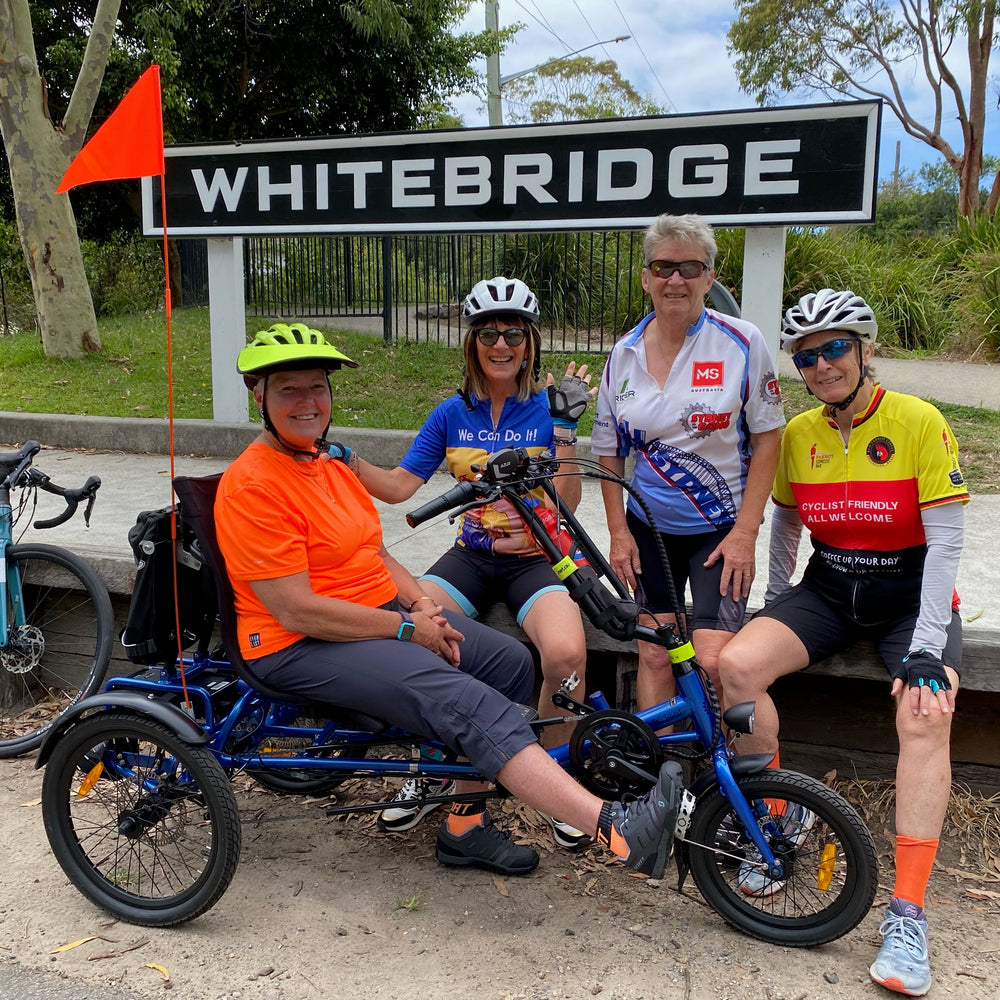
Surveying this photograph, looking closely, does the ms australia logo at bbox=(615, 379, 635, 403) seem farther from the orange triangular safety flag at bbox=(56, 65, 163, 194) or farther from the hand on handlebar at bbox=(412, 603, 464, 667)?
the orange triangular safety flag at bbox=(56, 65, 163, 194)

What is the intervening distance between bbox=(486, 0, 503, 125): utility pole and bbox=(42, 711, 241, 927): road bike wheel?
1835cm

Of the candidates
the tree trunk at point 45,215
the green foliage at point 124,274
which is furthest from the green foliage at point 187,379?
the green foliage at point 124,274

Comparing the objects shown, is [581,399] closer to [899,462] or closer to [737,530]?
[737,530]

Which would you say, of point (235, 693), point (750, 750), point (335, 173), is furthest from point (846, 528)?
point (335, 173)

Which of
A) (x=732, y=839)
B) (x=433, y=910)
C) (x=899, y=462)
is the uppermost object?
(x=899, y=462)

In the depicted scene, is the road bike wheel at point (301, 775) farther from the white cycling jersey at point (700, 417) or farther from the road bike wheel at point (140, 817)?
the white cycling jersey at point (700, 417)

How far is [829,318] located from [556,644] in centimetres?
139

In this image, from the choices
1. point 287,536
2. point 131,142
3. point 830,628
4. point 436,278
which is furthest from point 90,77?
point 830,628

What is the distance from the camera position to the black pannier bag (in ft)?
10.4

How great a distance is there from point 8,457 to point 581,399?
8.89ft

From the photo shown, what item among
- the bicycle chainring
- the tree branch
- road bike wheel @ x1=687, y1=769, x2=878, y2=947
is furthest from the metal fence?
road bike wheel @ x1=687, y1=769, x2=878, y2=947

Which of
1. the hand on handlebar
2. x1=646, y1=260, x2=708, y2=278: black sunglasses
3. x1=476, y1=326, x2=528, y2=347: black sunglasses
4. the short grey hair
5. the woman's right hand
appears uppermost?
the short grey hair

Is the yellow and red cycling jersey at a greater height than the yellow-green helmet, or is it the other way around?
the yellow-green helmet

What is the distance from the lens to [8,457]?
14.5ft
